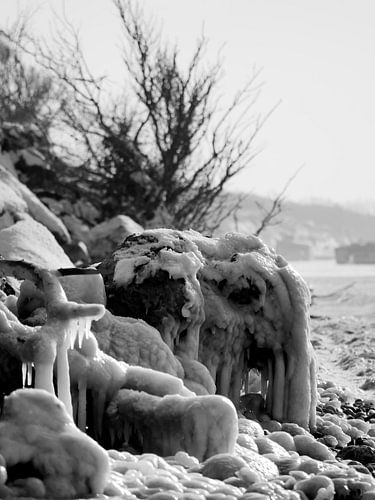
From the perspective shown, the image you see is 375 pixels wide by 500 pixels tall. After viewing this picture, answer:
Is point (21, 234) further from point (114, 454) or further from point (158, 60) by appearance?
point (158, 60)

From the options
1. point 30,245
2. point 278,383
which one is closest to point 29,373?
point 278,383

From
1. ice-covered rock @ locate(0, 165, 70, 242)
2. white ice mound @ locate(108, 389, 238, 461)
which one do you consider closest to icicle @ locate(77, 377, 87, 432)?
white ice mound @ locate(108, 389, 238, 461)

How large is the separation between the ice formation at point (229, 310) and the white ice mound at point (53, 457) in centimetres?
236

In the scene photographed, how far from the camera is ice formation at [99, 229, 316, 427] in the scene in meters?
6.45

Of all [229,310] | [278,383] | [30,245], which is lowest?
[278,383]

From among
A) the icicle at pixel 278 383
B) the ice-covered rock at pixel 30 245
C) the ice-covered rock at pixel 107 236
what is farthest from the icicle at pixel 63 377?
the ice-covered rock at pixel 107 236

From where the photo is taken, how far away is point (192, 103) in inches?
672

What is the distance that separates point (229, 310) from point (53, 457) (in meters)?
2.89

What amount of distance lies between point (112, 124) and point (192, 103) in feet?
6.19

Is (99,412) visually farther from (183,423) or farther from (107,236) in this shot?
(107,236)

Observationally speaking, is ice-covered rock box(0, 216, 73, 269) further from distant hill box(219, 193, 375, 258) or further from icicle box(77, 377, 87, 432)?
distant hill box(219, 193, 375, 258)

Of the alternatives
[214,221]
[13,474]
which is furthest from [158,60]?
[13,474]

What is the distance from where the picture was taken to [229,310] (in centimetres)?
668

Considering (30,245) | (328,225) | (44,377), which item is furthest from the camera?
(328,225)
